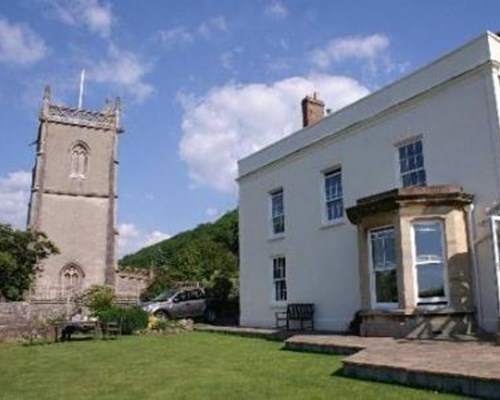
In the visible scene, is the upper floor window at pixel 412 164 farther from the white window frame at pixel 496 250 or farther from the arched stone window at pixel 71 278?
the arched stone window at pixel 71 278

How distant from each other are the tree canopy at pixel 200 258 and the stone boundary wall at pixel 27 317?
8.36 m

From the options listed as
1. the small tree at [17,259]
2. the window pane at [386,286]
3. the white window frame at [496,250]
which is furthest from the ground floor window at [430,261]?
the small tree at [17,259]

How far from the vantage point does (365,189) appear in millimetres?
18828

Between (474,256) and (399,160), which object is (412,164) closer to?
(399,160)

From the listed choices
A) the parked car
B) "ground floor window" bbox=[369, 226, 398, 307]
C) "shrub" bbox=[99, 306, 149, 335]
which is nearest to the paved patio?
"ground floor window" bbox=[369, 226, 398, 307]

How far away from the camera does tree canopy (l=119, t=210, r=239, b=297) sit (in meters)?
40.7

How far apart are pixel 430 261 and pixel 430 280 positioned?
19.4 inches

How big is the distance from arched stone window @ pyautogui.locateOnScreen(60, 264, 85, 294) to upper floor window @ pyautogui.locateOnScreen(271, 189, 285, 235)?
2834 cm

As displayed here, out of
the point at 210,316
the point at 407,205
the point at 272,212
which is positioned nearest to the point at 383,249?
the point at 407,205

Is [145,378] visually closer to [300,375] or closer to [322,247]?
[300,375]

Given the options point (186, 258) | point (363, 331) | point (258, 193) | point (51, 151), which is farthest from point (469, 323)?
point (51, 151)

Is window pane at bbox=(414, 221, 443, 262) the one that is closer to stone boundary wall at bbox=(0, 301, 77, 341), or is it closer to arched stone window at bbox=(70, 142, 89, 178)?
stone boundary wall at bbox=(0, 301, 77, 341)

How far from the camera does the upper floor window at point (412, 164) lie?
1697cm

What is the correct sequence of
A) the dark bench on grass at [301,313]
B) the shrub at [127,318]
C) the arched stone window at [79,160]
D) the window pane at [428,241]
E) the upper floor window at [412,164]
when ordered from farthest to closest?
the arched stone window at [79,160] → the shrub at [127,318] → the dark bench on grass at [301,313] → the upper floor window at [412,164] → the window pane at [428,241]
